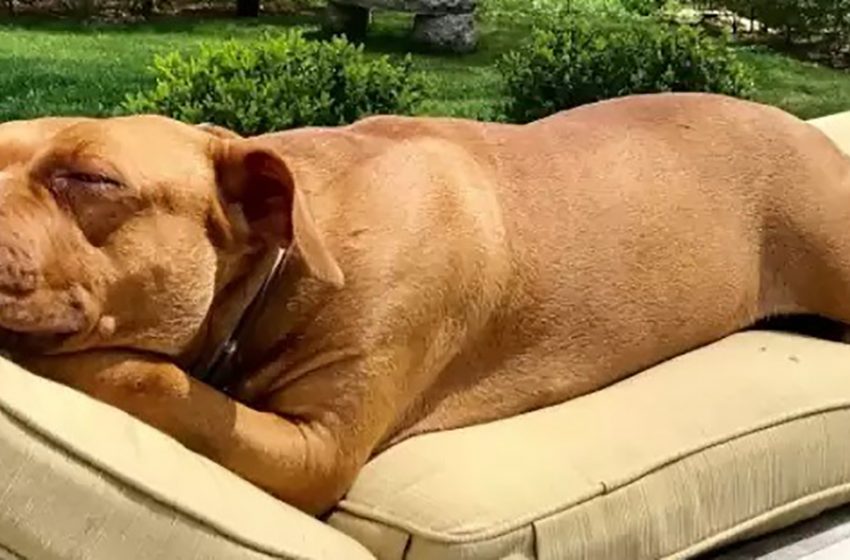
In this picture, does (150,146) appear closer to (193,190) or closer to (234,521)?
(193,190)

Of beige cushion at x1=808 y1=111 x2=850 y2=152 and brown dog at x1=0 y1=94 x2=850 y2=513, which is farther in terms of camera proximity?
beige cushion at x1=808 y1=111 x2=850 y2=152

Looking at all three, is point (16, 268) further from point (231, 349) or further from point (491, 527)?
point (491, 527)

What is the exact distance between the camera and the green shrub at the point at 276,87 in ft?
17.9

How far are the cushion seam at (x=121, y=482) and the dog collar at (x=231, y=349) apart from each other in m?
0.28

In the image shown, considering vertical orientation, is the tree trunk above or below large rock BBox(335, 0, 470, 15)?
below

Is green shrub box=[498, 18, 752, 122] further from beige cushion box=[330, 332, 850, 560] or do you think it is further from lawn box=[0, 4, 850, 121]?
beige cushion box=[330, 332, 850, 560]

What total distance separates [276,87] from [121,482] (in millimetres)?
3434

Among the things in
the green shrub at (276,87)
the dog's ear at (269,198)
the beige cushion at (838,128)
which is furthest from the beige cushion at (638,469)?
the green shrub at (276,87)

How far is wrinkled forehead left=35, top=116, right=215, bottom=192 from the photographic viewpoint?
7.87ft

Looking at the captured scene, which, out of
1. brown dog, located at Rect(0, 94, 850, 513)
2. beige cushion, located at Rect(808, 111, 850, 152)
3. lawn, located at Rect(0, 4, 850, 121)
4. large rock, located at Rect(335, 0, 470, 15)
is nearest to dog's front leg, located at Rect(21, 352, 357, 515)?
brown dog, located at Rect(0, 94, 850, 513)

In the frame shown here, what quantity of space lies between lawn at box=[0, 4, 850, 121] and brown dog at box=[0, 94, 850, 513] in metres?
4.45

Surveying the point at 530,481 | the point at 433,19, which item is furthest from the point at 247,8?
the point at 530,481

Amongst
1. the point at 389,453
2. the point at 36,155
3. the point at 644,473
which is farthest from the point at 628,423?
the point at 36,155

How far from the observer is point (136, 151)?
96.1 inches
